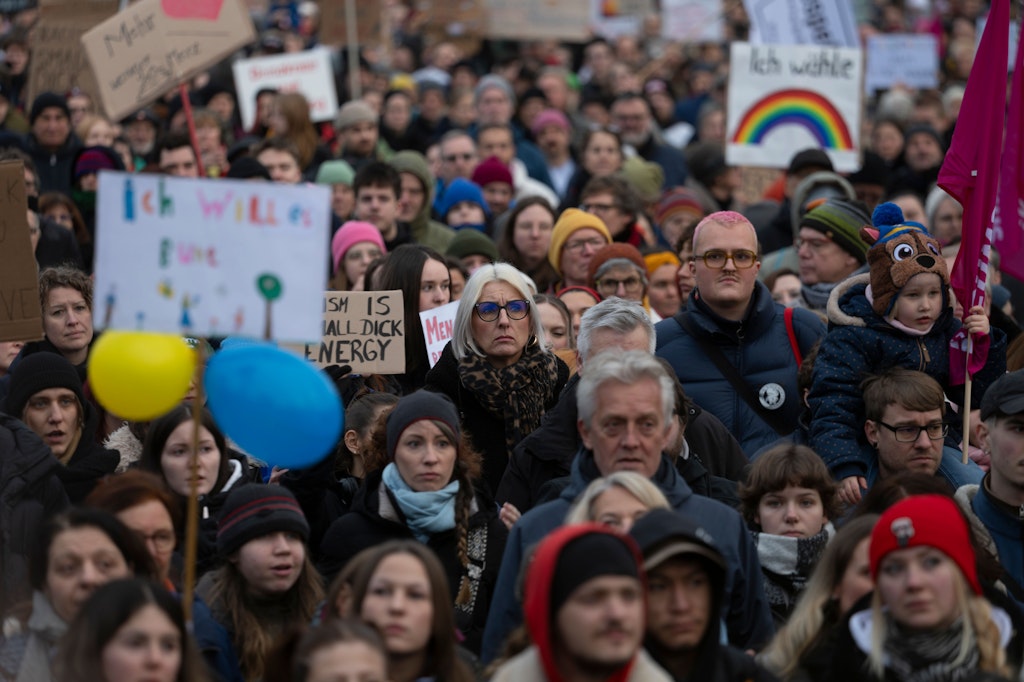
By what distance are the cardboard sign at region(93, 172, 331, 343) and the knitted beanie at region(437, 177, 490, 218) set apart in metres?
6.52

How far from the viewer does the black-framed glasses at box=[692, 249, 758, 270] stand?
25.1ft

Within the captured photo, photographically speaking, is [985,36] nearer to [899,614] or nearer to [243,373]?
[899,614]

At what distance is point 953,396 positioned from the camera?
7590 millimetres

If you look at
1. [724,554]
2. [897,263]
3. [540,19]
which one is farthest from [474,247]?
[540,19]

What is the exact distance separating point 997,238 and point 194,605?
3.83 m

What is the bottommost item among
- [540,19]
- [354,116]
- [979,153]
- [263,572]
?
[263,572]

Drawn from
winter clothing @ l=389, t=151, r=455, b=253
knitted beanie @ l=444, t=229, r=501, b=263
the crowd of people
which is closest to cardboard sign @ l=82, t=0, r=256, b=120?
the crowd of people

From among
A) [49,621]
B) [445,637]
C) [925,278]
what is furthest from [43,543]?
[925,278]

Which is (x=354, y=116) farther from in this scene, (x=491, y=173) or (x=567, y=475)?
(x=567, y=475)

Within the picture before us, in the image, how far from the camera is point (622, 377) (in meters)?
5.83

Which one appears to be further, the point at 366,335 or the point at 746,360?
the point at 366,335

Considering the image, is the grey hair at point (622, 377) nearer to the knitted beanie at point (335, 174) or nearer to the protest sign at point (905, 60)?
the knitted beanie at point (335, 174)

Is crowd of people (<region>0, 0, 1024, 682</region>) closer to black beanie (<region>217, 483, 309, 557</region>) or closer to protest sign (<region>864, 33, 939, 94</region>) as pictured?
black beanie (<region>217, 483, 309, 557</region>)

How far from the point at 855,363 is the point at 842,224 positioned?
5.89ft
